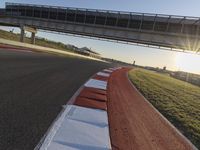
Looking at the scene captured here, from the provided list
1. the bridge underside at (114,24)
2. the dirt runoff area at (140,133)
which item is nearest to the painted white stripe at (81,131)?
the dirt runoff area at (140,133)

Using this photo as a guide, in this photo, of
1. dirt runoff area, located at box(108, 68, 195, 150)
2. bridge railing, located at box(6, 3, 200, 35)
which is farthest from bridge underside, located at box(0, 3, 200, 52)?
dirt runoff area, located at box(108, 68, 195, 150)

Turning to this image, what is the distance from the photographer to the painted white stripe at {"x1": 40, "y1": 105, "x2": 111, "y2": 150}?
3672mm

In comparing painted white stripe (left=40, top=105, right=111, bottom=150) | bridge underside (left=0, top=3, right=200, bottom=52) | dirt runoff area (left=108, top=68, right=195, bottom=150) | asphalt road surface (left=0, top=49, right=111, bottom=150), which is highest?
bridge underside (left=0, top=3, right=200, bottom=52)

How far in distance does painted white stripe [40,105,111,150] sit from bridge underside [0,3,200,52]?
1268 inches

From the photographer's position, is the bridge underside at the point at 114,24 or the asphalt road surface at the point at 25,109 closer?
the asphalt road surface at the point at 25,109

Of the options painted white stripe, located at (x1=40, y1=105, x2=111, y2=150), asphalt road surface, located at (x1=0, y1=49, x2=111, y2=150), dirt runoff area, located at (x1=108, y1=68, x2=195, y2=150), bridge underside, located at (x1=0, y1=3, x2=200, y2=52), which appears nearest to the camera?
asphalt road surface, located at (x1=0, y1=49, x2=111, y2=150)

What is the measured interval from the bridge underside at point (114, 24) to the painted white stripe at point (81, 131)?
3220 cm

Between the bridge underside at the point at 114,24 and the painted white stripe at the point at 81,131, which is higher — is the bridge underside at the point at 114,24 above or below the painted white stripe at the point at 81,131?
above

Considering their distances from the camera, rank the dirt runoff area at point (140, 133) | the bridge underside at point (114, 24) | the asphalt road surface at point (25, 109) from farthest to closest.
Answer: the bridge underside at point (114, 24) < the dirt runoff area at point (140, 133) < the asphalt road surface at point (25, 109)

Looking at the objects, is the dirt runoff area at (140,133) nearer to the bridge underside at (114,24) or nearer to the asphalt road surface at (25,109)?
the asphalt road surface at (25,109)

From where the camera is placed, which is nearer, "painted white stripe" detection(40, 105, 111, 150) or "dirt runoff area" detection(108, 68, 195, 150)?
"painted white stripe" detection(40, 105, 111, 150)

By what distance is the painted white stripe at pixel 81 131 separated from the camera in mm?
3672

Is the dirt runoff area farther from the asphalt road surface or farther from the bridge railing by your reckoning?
the bridge railing

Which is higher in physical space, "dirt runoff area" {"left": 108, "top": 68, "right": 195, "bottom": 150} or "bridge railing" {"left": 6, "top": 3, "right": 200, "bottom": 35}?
"bridge railing" {"left": 6, "top": 3, "right": 200, "bottom": 35}
